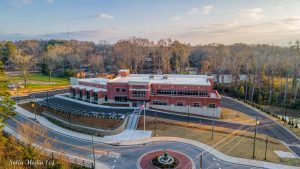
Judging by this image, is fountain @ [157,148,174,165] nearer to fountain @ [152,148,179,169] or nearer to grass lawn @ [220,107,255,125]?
fountain @ [152,148,179,169]

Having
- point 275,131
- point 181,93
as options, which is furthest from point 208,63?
point 275,131

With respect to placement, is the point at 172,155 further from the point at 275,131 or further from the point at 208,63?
the point at 208,63

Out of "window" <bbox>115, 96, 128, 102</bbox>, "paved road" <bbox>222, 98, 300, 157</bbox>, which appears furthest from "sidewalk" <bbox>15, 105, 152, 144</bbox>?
"paved road" <bbox>222, 98, 300, 157</bbox>

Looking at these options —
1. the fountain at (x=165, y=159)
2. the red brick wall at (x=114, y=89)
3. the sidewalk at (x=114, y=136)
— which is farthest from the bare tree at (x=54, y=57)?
the fountain at (x=165, y=159)

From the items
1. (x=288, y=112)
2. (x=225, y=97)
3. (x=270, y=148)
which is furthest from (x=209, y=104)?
(x=288, y=112)

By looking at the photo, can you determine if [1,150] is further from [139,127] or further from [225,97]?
[225,97]

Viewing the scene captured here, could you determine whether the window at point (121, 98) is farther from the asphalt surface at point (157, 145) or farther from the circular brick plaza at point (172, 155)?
the circular brick plaza at point (172, 155)
